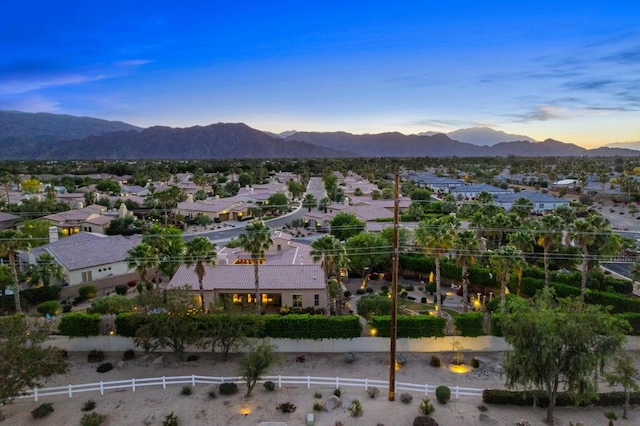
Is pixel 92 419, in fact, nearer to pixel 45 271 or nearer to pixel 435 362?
pixel 435 362

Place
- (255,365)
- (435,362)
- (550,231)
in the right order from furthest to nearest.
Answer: (550,231), (435,362), (255,365)

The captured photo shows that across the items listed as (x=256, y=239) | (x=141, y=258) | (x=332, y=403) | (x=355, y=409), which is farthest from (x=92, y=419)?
(x=256, y=239)

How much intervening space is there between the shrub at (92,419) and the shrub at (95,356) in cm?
832

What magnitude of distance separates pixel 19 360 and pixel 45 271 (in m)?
21.5

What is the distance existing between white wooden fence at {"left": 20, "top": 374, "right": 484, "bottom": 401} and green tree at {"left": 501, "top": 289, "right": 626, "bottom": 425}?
5.14m

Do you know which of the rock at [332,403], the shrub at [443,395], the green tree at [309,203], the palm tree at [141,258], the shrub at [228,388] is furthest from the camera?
the green tree at [309,203]

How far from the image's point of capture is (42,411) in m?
23.3

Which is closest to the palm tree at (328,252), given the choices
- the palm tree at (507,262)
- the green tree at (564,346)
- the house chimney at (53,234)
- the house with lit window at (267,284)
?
the house with lit window at (267,284)

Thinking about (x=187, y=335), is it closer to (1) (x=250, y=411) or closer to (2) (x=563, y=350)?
(1) (x=250, y=411)

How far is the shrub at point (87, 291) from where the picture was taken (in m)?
41.1

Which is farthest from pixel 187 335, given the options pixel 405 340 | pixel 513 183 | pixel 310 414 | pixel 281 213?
pixel 513 183

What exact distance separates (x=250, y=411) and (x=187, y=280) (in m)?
17.3

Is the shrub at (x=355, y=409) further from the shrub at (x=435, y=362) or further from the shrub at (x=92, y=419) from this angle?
the shrub at (x=92, y=419)

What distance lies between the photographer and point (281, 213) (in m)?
90.1
